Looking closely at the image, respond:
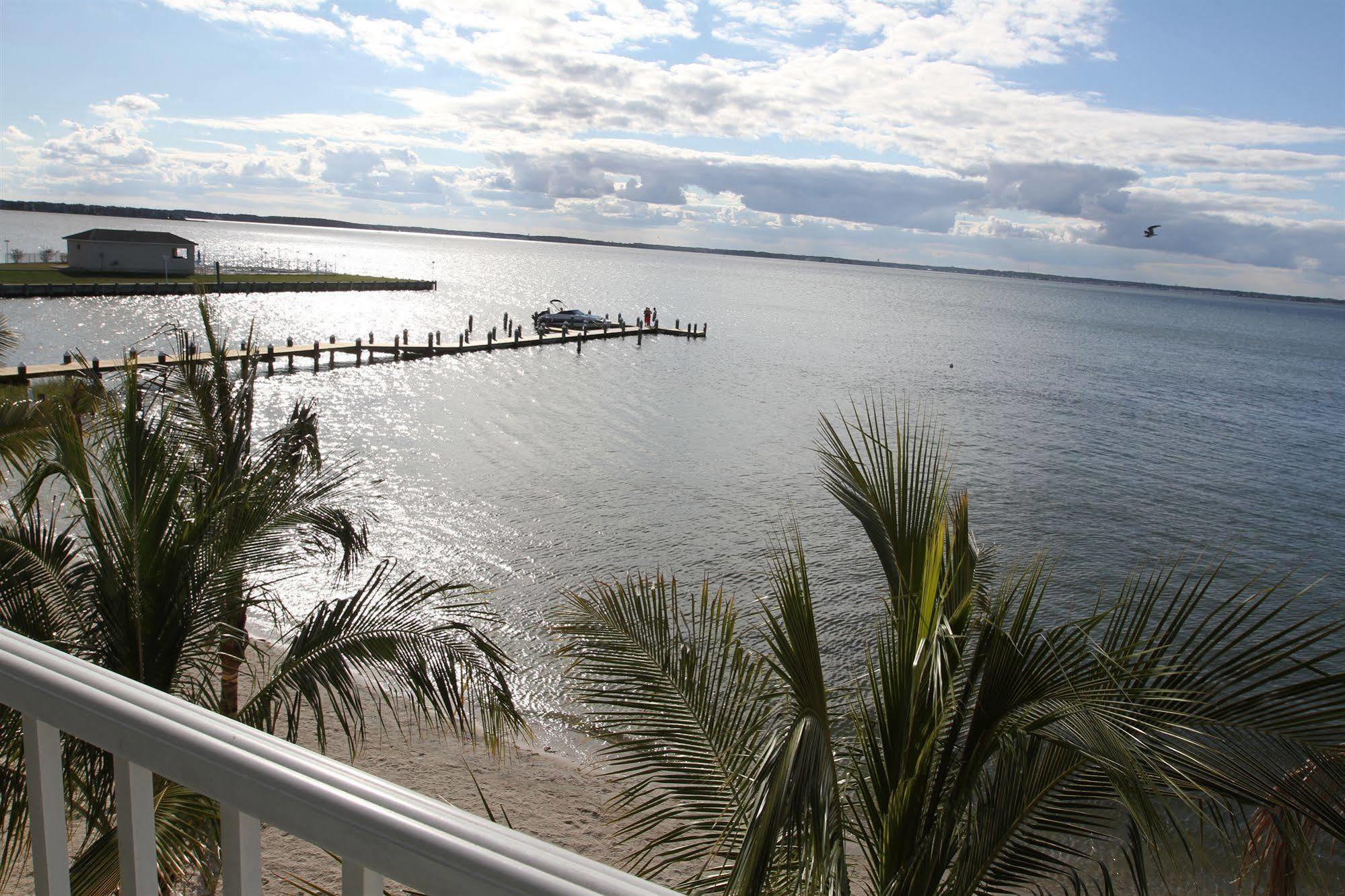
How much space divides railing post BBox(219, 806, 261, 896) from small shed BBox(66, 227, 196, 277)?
7687 cm

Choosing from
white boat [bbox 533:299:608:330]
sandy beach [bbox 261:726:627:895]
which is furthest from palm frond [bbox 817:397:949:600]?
white boat [bbox 533:299:608:330]

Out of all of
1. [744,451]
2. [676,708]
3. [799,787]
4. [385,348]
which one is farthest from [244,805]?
[385,348]

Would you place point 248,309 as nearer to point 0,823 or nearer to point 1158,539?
point 1158,539

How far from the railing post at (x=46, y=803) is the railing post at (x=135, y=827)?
0.16m

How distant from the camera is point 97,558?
219 inches

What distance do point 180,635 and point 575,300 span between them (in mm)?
109426

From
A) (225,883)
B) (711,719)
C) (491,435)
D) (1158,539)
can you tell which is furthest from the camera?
(491,435)

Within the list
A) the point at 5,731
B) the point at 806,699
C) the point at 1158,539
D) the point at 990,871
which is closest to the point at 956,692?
the point at 990,871

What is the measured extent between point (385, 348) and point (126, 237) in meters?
34.4

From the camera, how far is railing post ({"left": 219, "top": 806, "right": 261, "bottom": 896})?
4.27ft

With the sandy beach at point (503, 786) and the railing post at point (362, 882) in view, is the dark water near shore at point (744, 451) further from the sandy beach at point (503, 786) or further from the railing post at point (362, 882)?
the railing post at point (362, 882)

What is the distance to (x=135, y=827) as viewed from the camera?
144 centimetres

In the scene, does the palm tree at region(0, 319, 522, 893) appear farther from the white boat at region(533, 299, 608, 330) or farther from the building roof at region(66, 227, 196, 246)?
the building roof at region(66, 227, 196, 246)

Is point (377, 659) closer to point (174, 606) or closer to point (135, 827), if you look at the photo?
point (174, 606)
